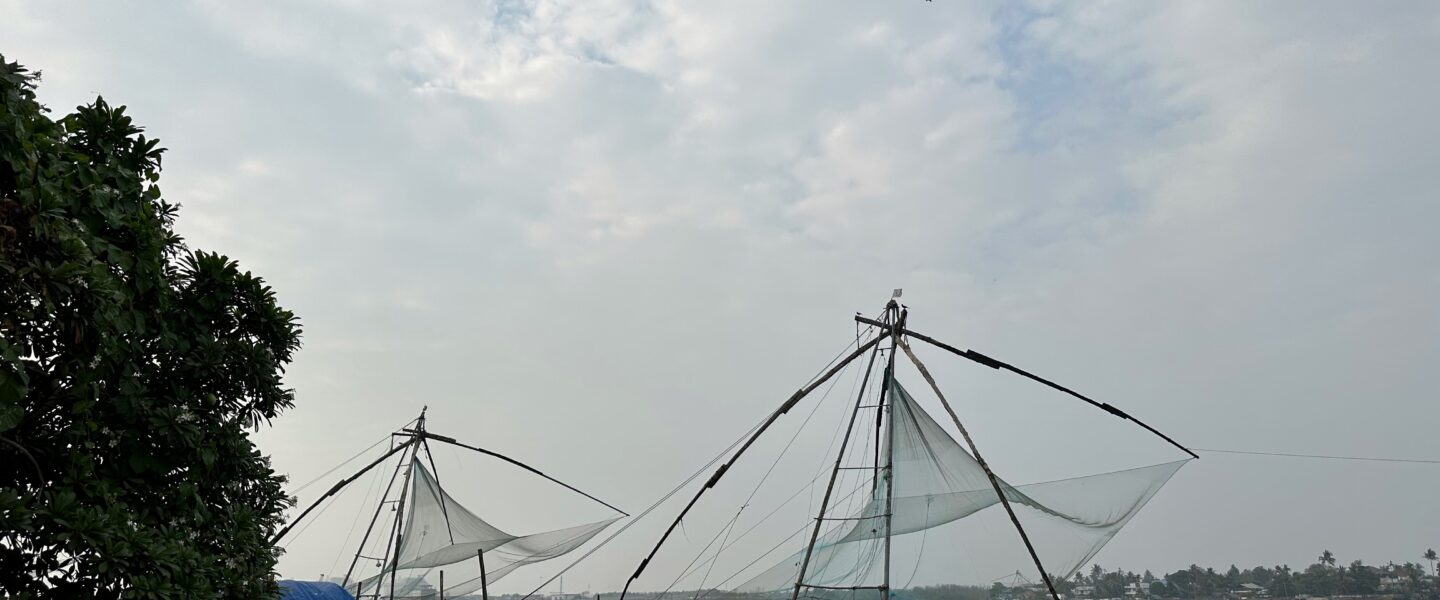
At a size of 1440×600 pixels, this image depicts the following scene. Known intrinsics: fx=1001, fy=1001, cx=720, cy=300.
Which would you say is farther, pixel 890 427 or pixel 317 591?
pixel 317 591

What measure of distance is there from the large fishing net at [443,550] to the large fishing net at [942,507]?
14.8ft

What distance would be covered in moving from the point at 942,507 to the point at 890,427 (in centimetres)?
85

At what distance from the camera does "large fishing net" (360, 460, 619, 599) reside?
41.6 feet

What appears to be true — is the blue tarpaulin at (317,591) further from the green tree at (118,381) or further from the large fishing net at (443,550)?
the green tree at (118,381)

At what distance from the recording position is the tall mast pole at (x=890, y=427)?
884 cm

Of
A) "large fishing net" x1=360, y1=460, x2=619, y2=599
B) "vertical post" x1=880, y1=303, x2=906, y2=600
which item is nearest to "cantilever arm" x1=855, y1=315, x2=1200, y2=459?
"vertical post" x1=880, y1=303, x2=906, y2=600

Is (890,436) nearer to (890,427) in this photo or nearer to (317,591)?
(890,427)

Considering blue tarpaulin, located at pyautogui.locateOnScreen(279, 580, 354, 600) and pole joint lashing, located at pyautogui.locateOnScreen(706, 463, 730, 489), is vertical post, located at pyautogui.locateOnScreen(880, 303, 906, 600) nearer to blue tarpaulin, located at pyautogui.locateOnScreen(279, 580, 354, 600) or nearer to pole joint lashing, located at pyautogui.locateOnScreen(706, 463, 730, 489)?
pole joint lashing, located at pyautogui.locateOnScreen(706, 463, 730, 489)

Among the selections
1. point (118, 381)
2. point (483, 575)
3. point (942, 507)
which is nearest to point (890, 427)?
point (942, 507)

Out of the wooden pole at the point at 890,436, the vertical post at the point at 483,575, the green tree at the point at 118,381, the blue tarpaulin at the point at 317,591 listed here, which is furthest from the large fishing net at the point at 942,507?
the blue tarpaulin at the point at 317,591

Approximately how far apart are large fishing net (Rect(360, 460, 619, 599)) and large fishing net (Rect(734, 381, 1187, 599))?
4516 mm

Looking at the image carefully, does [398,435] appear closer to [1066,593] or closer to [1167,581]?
[1066,593]

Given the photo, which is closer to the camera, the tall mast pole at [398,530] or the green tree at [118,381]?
the green tree at [118,381]

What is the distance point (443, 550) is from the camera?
1292 cm
